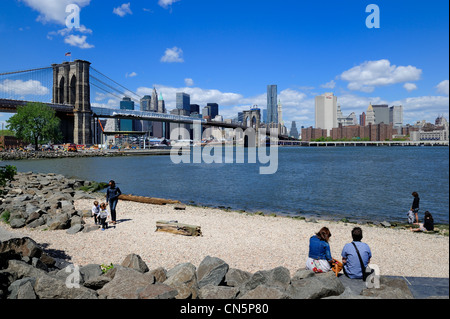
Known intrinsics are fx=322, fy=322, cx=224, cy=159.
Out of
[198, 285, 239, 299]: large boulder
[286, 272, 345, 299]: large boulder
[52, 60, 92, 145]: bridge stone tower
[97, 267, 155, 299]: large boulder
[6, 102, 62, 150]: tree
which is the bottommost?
[198, 285, 239, 299]: large boulder

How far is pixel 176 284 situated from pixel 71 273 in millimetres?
1791

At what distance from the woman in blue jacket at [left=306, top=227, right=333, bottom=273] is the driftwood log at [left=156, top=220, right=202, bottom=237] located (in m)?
4.64

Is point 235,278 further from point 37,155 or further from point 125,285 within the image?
point 37,155

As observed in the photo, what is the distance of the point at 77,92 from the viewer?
7781 cm

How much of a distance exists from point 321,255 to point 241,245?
351 cm

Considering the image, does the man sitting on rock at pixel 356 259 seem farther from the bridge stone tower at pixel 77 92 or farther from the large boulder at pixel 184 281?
the bridge stone tower at pixel 77 92

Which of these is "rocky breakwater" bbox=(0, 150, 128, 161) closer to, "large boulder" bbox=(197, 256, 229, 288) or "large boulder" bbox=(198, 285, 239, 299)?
"large boulder" bbox=(197, 256, 229, 288)

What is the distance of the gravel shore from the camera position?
7.41 meters

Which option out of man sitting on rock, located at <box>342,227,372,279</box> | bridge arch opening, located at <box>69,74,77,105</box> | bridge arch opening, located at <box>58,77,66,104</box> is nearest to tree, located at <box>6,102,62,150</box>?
bridge arch opening, located at <box>69,74,77,105</box>

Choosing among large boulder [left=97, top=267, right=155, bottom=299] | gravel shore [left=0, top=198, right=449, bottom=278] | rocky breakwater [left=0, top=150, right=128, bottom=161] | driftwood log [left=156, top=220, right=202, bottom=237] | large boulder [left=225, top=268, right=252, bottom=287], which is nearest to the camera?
large boulder [left=97, top=267, right=155, bottom=299]

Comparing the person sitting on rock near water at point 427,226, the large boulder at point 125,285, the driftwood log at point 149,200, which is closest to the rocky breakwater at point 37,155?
the driftwood log at point 149,200

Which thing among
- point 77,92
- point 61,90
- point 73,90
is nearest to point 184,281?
point 77,92
